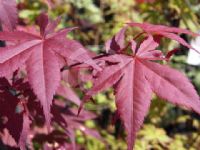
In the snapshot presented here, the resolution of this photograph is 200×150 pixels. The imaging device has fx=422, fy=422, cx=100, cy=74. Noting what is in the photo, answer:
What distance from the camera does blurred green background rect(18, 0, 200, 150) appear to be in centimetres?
222

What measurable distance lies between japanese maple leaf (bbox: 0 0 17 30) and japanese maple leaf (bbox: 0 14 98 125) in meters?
0.03

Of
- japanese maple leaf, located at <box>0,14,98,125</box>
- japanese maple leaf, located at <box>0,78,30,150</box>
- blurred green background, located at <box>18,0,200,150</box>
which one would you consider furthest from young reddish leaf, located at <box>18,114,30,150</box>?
blurred green background, located at <box>18,0,200,150</box>

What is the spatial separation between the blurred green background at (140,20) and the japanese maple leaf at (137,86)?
0.73m

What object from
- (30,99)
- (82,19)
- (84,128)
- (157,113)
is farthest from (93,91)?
(82,19)

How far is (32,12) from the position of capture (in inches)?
Result: 111

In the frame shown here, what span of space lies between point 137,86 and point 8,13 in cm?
38

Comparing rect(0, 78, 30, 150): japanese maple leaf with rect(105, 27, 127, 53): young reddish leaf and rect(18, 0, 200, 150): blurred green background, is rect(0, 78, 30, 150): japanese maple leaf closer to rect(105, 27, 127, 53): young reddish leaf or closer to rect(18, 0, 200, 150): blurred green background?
rect(105, 27, 127, 53): young reddish leaf

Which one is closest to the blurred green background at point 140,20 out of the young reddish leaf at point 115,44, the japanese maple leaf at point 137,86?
the young reddish leaf at point 115,44

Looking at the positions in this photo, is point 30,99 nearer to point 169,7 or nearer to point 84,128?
point 84,128

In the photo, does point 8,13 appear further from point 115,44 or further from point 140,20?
point 140,20

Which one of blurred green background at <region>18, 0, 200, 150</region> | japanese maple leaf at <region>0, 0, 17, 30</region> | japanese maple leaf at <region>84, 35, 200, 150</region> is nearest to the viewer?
japanese maple leaf at <region>84, 35, 200, 150</region>

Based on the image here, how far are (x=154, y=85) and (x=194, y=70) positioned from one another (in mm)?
2243

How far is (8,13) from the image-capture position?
104cm

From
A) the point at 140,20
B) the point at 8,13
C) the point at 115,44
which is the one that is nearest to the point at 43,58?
the point at 8,13
